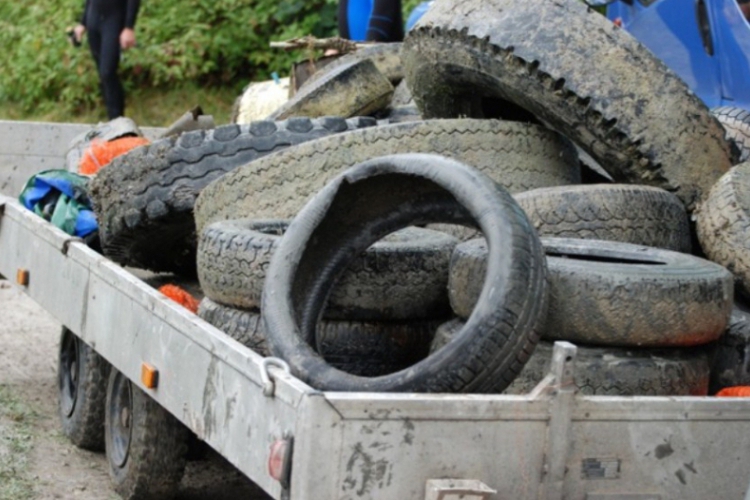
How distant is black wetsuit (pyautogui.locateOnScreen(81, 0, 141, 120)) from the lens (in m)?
13.1

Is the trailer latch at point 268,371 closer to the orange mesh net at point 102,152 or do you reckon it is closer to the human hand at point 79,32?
the orange mesh net at point 102,152

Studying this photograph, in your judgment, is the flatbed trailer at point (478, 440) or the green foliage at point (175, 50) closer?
the flatbed trailer at point (478, 440)

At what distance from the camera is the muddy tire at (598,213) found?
15.2 ft

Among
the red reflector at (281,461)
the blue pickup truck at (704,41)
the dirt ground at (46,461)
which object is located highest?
the blue pickup truck at (704,41)

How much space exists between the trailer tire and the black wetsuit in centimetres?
973

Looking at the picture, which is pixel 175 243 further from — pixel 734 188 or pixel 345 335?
pixel 734 188

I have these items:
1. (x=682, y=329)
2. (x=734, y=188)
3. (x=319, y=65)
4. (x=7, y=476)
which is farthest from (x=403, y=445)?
(x=319, y=65)

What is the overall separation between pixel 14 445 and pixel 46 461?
191 millimetres

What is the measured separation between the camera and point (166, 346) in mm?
4488

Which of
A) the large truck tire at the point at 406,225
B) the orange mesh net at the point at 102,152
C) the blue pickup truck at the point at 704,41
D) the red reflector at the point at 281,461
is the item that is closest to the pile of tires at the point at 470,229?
the large truck tire at the point at 406,225

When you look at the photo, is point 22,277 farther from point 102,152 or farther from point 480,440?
point 480,440

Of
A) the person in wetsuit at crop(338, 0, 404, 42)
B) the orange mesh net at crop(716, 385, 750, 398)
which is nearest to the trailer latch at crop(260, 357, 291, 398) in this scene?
the orange mesh net at crop(716, 385, 750, 398)

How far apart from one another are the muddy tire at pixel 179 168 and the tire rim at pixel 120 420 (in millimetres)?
620

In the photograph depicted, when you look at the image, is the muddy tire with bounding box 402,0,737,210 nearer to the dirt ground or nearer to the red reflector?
the dirt ground
